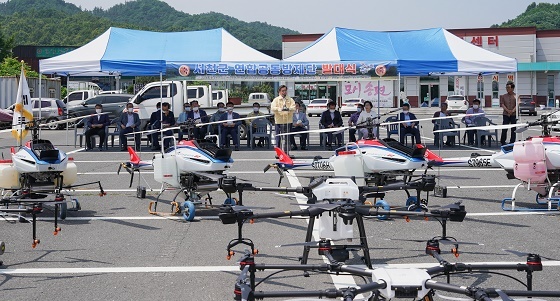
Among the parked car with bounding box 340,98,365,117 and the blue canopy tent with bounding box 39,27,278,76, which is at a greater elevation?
the blue canopy tent with bounding box 39,27,278,76

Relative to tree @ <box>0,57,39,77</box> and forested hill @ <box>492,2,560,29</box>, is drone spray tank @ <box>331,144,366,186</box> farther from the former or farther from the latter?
forested hill @ <box>492,2,560,29</box>

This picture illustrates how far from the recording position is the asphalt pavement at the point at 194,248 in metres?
7.51

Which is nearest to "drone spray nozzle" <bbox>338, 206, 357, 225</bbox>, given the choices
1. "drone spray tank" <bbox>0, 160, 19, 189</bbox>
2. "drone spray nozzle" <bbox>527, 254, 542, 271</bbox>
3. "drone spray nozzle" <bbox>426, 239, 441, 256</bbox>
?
"drone spray nozzle" <bbox>426, 239, 441, 256</bbox>

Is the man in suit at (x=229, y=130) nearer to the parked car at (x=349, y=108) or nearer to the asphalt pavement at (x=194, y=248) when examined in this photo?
the asphalt pavement at (x=194, y=248)

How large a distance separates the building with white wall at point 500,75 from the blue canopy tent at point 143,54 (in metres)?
39.5

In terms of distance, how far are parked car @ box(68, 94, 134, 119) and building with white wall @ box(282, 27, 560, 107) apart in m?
29.5

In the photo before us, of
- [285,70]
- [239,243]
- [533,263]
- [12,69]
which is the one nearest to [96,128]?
[285,70]

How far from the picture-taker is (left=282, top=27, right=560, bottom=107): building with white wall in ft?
214

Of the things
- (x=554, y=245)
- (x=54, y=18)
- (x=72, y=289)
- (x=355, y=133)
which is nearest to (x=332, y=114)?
(x=355, y=133)

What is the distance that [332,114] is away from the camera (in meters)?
25.1

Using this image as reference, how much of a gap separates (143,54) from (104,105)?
1308 cm

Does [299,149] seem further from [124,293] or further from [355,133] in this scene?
[124,293]

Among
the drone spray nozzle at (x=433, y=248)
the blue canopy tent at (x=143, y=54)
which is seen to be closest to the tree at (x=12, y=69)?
the blue canopy tent at (x=143, y=54)

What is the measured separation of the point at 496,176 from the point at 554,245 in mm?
7698
